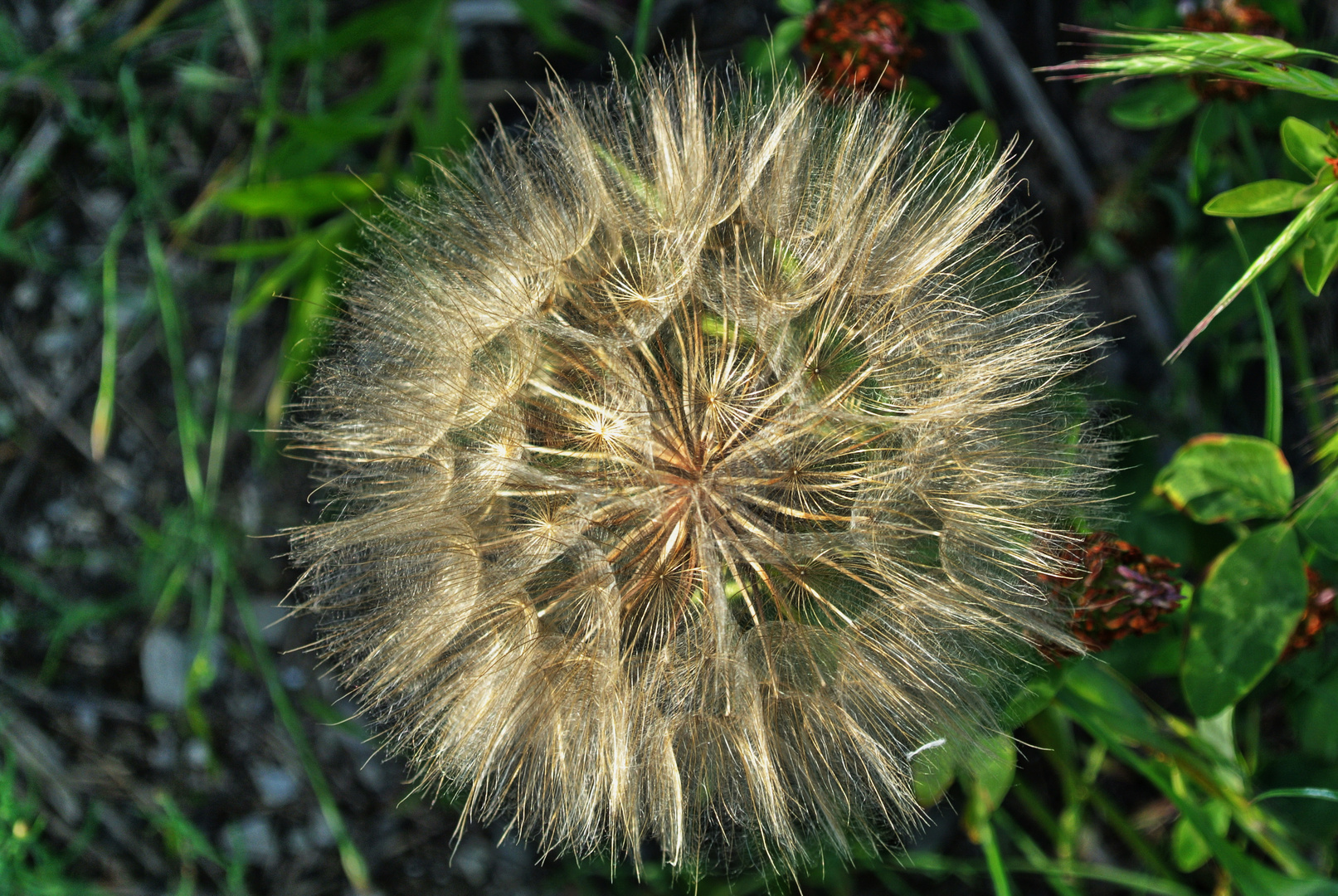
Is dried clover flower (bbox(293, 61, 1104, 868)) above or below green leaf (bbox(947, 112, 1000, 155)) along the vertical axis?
below

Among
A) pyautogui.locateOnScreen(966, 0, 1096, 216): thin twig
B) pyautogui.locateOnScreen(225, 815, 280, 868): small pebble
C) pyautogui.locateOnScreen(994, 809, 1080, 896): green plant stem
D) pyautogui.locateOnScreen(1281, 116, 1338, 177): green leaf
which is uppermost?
pyautogui.locateOnScreen(1281, 116, 1338, 177): green leaf

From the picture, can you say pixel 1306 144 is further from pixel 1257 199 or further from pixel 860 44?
pixel 860 44

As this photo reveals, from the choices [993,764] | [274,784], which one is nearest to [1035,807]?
[993,764]

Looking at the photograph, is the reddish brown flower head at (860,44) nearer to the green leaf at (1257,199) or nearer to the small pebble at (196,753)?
the green leaf at (1257,199)

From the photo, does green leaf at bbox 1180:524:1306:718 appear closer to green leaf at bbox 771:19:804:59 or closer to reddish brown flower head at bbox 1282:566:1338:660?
reddish brown flower head at bbox 1282:566:1338:660

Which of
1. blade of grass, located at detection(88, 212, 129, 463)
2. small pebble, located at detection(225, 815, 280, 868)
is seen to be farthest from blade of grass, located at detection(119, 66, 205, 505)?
small pebble, located at detection(225, 815, 280, 868)

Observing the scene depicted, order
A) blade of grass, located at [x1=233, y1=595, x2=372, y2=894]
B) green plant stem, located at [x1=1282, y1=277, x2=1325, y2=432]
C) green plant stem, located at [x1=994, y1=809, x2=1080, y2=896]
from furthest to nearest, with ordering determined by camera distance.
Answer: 1. blade of grass, located at [x1=233, y1=595, x2=372, y2=894]
2. green plant stem, located at [x1=994, y1=809, x2=1080, y2=896]
3. green plant stem, located at [x1=1282, y1=277, x2=1325, y2=432]

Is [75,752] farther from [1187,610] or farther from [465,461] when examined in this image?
[1187,610]

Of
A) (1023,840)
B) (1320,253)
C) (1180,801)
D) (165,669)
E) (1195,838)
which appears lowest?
(1023,840)
